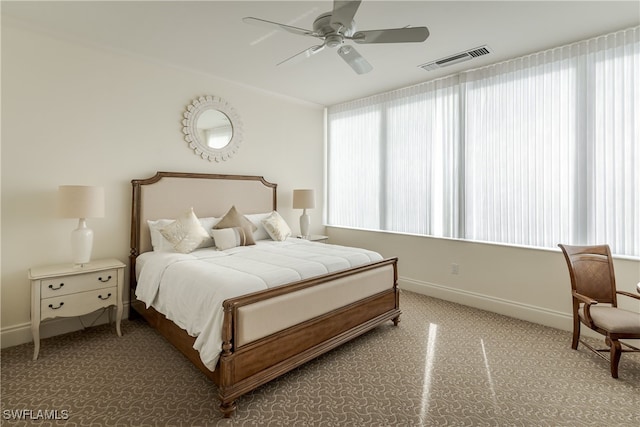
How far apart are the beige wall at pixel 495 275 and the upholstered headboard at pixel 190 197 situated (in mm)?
2009

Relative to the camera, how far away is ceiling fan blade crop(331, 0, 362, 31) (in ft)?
6.71

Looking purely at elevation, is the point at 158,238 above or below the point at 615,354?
above

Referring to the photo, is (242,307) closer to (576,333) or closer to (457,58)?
(576,333)

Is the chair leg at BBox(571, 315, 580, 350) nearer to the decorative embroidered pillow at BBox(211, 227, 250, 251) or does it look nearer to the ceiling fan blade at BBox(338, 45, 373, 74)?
the ceiling fan blade at BBox(338, 45, 373, 74)

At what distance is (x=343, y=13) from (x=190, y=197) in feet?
9.27

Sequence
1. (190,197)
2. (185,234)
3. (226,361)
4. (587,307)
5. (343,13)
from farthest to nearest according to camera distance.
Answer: (190,197) → (185,234) → (587,307) → (343,13) → (226,361)

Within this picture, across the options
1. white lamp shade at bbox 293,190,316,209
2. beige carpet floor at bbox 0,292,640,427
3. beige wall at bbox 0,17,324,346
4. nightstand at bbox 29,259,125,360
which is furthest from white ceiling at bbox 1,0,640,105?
beige carpet floor at bbox 0,292,640,427

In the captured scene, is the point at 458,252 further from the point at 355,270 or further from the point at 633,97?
the point at 633,97

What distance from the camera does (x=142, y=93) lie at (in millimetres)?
3672

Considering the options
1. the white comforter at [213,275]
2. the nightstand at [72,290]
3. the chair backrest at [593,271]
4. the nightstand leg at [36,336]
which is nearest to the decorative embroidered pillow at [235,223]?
the white comforter at [213,275]

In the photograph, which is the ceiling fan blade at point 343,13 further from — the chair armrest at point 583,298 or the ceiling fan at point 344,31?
the chair armrest at point 583,298

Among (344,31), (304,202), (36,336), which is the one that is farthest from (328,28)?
(36,336)

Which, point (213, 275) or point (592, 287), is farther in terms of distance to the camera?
point (592, 287)

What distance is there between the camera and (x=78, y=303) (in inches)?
112
